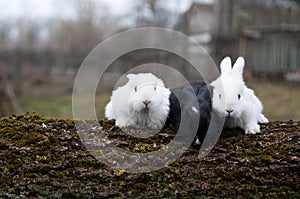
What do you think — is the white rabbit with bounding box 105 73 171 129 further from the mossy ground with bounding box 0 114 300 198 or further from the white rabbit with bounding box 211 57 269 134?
the white rabbit with bounding box 211 57 269 134

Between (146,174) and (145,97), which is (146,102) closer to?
(145,97)

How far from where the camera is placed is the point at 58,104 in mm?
11062

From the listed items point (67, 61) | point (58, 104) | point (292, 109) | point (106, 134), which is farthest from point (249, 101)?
point (67, 61)

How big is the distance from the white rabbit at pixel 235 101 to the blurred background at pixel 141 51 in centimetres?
488

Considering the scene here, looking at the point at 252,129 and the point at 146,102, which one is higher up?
the point at 146,102

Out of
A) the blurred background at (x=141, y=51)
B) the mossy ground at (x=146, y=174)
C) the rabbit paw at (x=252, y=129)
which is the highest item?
the blurred background at (x=141, y=51)

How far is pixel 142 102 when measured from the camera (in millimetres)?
2646

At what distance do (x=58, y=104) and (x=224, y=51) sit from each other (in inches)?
191

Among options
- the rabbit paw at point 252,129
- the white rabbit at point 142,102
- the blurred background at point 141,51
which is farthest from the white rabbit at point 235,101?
the blurred background at point 141,51

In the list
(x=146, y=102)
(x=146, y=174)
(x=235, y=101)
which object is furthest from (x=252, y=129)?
(x=146, y=174)

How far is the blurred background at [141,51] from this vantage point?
9797 millimetres

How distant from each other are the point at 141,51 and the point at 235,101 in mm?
8318

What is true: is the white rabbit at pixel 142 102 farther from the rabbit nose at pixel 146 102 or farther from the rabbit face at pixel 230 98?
the rabbit face at pixel 230 98

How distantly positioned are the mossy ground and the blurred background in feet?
16.1
